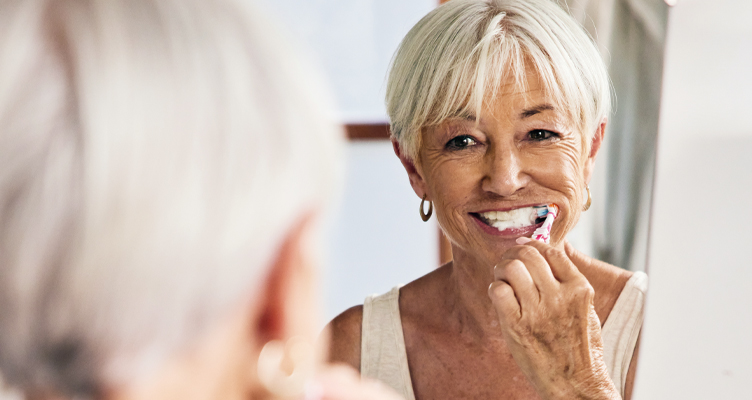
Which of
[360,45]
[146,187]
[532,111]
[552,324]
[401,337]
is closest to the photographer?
[146,187]

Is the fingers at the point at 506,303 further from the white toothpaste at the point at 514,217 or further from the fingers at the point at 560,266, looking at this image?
the white toothpaste at the point at 514,217

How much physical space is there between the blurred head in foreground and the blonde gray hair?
24.3 inches

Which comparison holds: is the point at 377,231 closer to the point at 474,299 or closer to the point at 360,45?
the point at 360,45

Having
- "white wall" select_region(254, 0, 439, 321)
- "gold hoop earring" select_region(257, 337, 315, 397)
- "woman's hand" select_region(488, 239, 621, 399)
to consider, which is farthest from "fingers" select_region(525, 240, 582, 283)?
"white wall" select_region(254, 0, 439, 321)

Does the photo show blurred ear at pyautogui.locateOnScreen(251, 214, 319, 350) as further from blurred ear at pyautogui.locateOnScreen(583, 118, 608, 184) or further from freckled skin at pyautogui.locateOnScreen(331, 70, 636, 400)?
blurred ear at pyautogui.locateOnScreen(583, 118, 608, 184)

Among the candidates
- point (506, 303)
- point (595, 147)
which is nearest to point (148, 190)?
point (506, 303)

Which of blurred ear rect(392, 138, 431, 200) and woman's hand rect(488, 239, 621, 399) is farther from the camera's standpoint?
blurred ear rect(392, 138, 431, 200)

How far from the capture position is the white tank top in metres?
0.87

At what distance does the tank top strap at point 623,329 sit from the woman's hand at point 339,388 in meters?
0.61

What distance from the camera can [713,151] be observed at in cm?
44

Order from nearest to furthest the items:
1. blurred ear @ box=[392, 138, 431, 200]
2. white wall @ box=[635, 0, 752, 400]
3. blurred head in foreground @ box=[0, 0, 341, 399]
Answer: blurred head in foreground @ box=[0, 0, 341, 399] < white wall @ box=[635, 0, 752, 400] < blurred ear @ box=[392, 138, 431, 200]

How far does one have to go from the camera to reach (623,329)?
90cm

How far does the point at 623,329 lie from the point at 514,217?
241 mm

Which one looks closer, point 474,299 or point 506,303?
point 506,303
